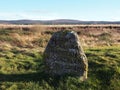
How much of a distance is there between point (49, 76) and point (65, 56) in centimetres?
163

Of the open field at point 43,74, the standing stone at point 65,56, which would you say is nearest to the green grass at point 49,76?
the open field at point 43,74

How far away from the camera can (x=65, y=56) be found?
26.5 metres

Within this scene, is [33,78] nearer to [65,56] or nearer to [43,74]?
[43,74]

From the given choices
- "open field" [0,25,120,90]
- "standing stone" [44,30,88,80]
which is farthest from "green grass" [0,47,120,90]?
"standing stone" [44,30,88,80]

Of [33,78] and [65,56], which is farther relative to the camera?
[65,56]

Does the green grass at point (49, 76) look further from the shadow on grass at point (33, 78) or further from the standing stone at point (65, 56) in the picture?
the standing stone at point (65, 56)

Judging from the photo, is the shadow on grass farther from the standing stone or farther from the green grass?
the standing stone

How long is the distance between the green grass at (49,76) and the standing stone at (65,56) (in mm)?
529

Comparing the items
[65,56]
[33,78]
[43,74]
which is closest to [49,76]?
[43,74]

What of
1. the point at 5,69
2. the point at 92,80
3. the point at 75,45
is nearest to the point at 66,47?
the point at 75,45

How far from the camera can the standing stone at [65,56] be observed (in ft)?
85.3

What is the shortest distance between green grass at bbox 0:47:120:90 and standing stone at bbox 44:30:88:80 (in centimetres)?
53

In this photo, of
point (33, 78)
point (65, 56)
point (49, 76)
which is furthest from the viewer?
point (65, 56)

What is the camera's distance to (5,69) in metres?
27.5
